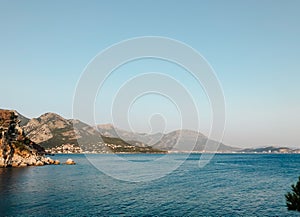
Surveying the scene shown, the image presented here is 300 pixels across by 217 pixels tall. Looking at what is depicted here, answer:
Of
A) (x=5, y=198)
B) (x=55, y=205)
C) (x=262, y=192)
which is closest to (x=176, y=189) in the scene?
(x=262, y=192)

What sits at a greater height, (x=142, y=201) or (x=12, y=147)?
(x=12, y=147)

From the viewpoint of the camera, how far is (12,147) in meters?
134

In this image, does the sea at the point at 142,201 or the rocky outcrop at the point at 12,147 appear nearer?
the sea at the point at 142,201

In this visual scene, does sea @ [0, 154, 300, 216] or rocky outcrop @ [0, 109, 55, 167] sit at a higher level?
rocky outcrop @ [0, 109, 55, 167]

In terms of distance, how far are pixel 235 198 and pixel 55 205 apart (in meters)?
35.8

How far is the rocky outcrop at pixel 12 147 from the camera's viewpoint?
127562 mm

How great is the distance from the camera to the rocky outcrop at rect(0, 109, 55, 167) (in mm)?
127562

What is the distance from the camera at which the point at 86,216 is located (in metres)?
41.2

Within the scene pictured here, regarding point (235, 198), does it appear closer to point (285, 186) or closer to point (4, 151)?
point (285, 186)

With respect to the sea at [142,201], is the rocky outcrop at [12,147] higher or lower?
higher

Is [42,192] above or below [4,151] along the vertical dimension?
below

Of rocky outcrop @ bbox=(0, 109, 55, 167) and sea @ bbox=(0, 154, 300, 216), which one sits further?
rocky outcrop @ bbox=(0, 109, 55, 167)

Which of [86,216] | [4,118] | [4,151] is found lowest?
[86,216]

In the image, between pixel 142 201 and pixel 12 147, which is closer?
pixel 142 201
